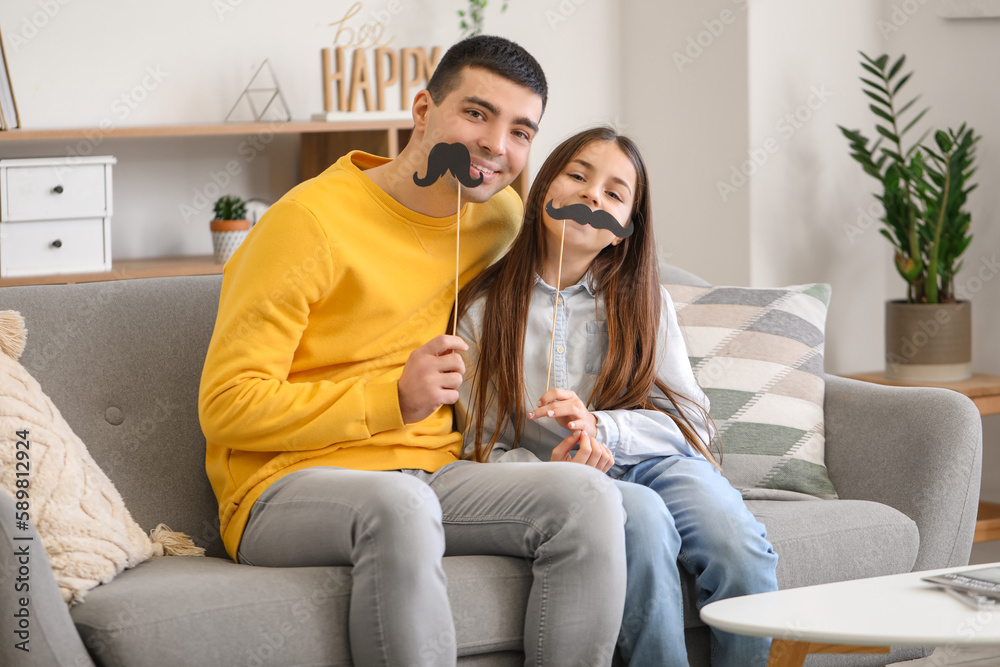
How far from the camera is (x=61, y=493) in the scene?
1484 millimetres

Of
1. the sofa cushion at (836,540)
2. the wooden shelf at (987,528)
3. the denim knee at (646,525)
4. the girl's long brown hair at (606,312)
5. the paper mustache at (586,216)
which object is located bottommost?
the wooden shelf at (987,528)

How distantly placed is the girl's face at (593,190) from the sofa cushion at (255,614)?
0.53m

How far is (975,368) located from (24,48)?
2.72 metres

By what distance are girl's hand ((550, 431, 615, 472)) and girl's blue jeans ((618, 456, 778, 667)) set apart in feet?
0.14

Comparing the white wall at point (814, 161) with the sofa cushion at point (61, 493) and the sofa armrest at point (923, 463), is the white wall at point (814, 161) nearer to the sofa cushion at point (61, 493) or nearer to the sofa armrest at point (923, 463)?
the sofa armrest at point (923, 463)

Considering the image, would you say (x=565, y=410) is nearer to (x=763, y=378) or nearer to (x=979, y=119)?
(x=763, y=378)

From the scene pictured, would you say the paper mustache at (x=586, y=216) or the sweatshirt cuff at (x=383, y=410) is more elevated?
the paper mustache at (x=586, y=216)

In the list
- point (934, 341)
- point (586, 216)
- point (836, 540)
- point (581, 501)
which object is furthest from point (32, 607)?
point (934, 341)

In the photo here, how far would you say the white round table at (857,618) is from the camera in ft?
4.06

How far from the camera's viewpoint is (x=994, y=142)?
2980 mm

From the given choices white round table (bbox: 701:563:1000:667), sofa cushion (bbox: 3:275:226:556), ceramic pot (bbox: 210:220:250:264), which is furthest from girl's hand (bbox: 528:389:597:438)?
ceramic pot (bbox: 210:220:250:264)

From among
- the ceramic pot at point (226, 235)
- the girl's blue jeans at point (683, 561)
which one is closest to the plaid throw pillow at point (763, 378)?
the girl's blue jeans at point (683, 561)

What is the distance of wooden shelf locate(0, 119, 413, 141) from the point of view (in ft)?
8.78

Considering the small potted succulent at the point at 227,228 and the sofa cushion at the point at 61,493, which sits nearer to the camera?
the sofa cushion at the point at 61,493
